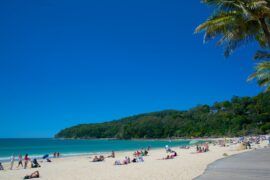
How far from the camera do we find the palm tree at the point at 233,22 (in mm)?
8125

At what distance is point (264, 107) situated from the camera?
98875mm

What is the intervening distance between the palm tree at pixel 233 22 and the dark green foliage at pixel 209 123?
3557 inches

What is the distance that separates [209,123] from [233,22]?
4532 inches

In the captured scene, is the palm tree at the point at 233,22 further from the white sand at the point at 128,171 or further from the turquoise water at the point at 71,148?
the turquoise water at the point at 71,148

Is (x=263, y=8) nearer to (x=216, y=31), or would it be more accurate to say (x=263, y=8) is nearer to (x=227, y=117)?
(x=216, y=31)

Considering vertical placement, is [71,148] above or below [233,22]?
below

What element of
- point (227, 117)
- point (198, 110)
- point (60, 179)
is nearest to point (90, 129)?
point (198, 110)

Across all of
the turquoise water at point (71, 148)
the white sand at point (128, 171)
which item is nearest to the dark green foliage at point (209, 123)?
the turquoise water at point (71, 148)

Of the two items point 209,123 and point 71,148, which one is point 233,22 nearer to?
point 71,148

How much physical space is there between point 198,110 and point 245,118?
40.0 m

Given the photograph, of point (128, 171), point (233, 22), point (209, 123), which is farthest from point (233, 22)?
point (209, 123)

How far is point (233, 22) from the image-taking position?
27.7 feet

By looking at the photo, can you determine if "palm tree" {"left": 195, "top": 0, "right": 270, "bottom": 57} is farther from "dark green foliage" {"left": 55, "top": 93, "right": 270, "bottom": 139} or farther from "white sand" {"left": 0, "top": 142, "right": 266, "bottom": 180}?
"dark green foliage" {"left": 55, "top": 93, "right": 270, "bottom": 139}

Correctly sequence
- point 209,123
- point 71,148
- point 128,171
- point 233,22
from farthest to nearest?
point 209,123
point 71,148
point 128,171
point 233,22
